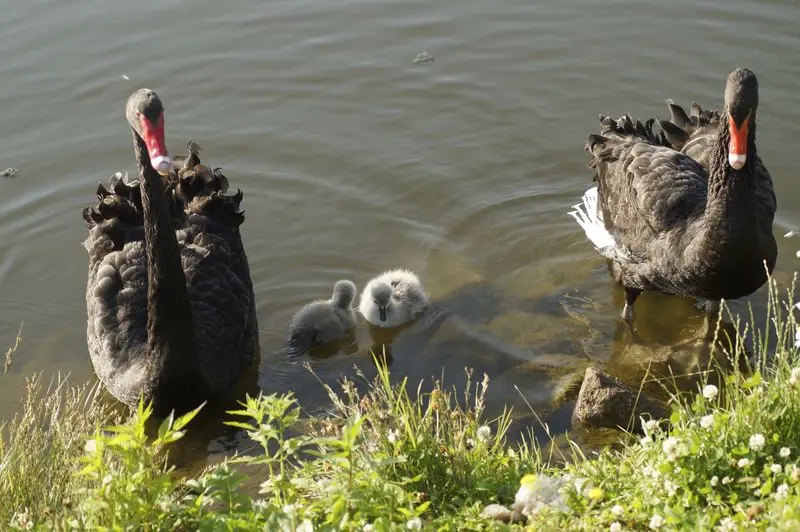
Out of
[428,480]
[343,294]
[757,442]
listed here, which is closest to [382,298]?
[343,294]

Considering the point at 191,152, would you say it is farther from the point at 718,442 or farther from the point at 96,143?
the point at 718,442

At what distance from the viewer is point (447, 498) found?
13.3 feet

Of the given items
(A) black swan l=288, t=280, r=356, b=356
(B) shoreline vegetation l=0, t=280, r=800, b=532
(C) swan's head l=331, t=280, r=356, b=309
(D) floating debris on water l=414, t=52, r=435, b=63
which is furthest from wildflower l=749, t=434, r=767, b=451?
(D) floating debris on water l=414, t=52, r=435, b=63

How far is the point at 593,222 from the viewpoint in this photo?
23.9 ft

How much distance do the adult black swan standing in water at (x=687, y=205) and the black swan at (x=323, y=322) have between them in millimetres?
1763

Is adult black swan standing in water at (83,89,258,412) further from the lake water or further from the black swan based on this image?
the lake water

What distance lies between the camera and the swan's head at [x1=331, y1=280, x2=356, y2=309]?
22.7 ft

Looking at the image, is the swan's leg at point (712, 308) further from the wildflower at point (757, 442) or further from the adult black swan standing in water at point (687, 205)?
the wildflower at point (757, 442)

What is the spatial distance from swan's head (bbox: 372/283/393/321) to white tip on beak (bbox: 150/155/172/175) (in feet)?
6.77

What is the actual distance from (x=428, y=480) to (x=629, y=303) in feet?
10.6

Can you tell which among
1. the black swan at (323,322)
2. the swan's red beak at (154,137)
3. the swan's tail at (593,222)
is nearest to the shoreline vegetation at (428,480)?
the swan's red beak at (154,137)

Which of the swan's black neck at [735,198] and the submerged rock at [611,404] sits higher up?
the swan's black neck at [735,198]

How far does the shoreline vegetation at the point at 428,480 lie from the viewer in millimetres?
3430

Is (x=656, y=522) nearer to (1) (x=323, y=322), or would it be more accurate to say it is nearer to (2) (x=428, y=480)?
(2) (x=428, y=480)
